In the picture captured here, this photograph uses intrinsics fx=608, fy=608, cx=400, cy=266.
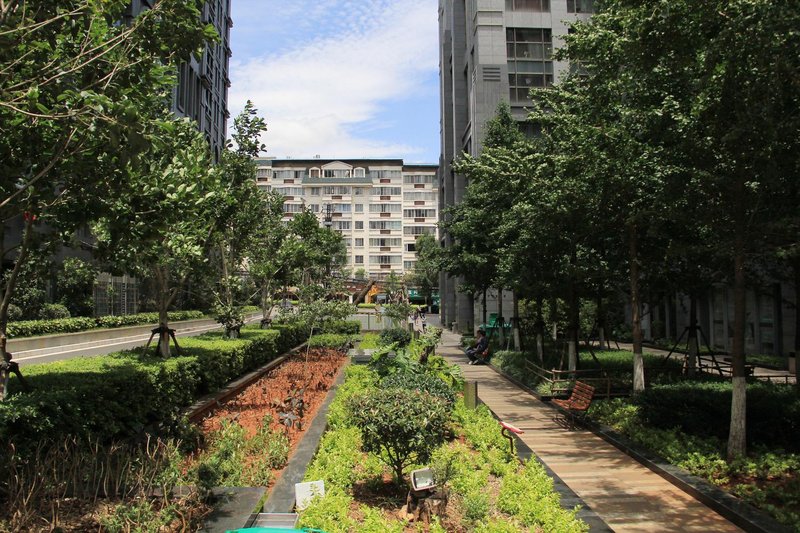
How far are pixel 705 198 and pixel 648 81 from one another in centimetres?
232

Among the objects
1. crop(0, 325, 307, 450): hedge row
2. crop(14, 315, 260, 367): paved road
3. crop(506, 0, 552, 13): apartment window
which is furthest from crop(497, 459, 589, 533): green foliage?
crop(506, 0, 552, 13): apartment window

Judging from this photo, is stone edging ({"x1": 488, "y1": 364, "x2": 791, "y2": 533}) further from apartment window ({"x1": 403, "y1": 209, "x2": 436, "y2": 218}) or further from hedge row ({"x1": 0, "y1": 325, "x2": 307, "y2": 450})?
apartment window ({"x1": 403, "y1": 209, "x2": 436, "y2": 218})

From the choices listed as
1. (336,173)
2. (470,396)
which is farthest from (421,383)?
(336,173)

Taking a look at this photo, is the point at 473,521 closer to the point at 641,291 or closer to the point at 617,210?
the point at 617,210

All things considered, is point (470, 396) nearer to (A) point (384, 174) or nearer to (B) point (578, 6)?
(B) point (578, 6)

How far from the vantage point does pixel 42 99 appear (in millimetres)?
6004

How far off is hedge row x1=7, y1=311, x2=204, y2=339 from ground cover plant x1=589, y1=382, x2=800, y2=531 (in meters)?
24.9

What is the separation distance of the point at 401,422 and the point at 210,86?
156ft

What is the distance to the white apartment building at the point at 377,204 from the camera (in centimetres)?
9769

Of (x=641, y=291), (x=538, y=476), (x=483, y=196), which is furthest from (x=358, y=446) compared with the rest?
(x=483, y=196)

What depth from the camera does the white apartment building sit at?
320ft

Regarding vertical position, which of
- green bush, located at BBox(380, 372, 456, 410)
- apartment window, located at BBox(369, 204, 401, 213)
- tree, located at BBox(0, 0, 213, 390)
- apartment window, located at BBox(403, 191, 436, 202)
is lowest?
green bush, located at BBox(380, 372, 456, 410)

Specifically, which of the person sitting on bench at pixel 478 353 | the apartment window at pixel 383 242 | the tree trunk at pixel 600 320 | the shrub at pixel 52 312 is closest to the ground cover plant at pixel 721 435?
the tree trunk at pixel 600 320

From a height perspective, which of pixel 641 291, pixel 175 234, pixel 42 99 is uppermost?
pixel 42 99
